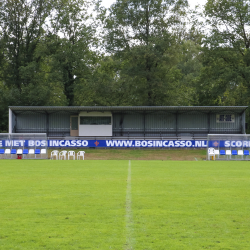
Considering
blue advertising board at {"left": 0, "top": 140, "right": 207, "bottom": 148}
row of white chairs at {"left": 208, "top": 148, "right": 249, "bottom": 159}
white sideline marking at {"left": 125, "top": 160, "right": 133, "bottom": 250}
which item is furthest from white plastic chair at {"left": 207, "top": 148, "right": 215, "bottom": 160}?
white sideline marking at {"left": 125, "top": 160, "right": 133, "bottom": 250}

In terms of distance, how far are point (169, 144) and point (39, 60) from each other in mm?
27487

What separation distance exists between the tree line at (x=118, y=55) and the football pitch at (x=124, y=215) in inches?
1380

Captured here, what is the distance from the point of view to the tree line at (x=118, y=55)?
49.0 m

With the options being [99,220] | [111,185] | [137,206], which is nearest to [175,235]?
[99,220]

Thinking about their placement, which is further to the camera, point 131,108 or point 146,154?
point 131,108

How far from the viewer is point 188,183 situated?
1623cm

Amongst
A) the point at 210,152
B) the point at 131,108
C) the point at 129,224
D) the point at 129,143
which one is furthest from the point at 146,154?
the point at 129,224

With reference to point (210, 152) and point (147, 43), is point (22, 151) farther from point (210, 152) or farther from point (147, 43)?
point (147, 43)

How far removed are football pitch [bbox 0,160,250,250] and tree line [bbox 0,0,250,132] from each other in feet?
115

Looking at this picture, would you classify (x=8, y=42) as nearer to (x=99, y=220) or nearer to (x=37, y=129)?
(x=37, y=129)

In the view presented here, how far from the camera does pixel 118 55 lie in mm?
52438

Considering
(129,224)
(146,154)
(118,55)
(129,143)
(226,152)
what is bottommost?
(129,224)

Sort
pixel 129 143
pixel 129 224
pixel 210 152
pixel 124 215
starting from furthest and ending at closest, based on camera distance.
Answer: pixel 129 143 < pixel 210 152 < pixel 124 215 < pixel 129 224

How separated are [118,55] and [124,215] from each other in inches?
1736
